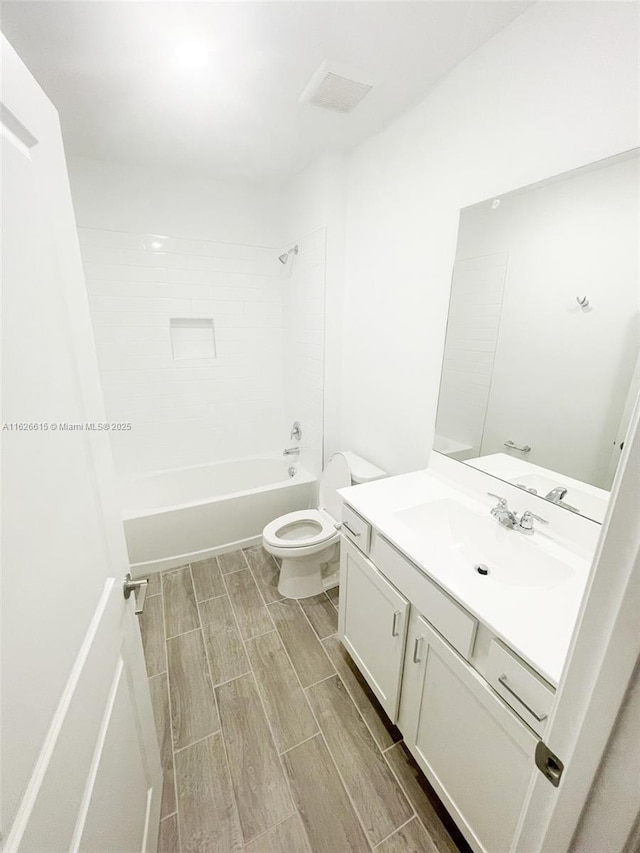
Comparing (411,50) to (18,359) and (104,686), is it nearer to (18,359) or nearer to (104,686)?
(18,359)

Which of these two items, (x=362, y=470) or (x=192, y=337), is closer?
(x=362, y=470)

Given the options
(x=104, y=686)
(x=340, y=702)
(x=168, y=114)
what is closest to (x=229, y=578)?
(x=340, y=702)

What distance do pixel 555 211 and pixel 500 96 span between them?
0.48m

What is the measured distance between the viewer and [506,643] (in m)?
0.80

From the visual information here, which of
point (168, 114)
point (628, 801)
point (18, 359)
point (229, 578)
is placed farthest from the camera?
point (229, 578)

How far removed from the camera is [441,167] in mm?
1451

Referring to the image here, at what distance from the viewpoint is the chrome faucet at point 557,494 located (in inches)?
44.9

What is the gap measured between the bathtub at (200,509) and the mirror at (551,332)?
1.47 meters

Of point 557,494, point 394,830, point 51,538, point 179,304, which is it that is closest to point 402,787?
point 394,830

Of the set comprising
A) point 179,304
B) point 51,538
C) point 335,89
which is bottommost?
point 51,538

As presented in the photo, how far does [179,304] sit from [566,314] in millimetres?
2473

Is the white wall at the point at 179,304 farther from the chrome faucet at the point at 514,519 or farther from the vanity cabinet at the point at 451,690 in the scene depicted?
the chrome faucet at the point at 514,519

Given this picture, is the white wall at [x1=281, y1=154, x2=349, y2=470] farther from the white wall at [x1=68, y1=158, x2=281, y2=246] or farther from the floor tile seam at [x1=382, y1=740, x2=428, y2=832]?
the floor tile seam at [x1=382, y1=740, x2=428, y2=832]

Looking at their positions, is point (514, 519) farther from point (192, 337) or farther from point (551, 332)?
point (192, 337)
